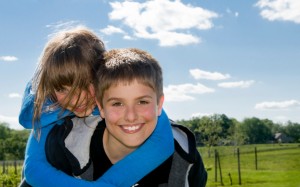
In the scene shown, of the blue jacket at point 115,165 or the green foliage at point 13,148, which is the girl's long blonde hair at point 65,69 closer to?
the blue jacket at point 115,165

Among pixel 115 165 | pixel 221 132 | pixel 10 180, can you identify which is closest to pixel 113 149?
pixel 115 165

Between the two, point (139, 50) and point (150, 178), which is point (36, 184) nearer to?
point (150, 178)

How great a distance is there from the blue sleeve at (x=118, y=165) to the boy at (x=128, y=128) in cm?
6

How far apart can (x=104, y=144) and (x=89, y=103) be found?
0.28 meters

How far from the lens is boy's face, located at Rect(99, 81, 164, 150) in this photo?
252 cm

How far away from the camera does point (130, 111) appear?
2.50 m

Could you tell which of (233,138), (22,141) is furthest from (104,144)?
(22,141)

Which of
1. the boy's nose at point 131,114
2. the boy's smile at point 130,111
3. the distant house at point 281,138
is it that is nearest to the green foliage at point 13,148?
the boy's smile at point 130,111

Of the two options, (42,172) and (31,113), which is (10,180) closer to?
(31,113)

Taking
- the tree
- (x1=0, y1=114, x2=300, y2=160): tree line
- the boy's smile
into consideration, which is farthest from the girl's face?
the tree

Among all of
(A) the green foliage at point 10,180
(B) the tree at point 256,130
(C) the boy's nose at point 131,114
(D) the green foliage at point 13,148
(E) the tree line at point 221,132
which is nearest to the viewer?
(C) the boy's nose at point 131,114

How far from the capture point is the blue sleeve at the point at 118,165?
2.41 meters

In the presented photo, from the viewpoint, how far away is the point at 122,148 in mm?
2752

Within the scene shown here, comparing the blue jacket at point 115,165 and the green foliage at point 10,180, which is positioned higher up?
the blue jacket at point 115,165
